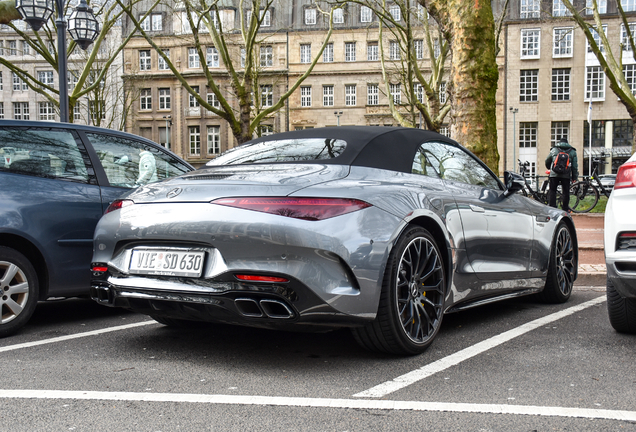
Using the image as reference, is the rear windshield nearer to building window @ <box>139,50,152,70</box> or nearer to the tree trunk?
the tree trunk

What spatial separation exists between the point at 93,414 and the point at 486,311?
3757 mm

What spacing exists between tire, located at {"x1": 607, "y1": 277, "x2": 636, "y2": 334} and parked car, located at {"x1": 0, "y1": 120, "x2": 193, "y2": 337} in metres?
3.82

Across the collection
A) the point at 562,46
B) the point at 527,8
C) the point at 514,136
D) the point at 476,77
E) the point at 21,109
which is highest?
the point at 527,8

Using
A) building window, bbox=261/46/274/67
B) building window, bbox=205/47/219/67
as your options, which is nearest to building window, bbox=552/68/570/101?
building window, bbox=261/46/274/67

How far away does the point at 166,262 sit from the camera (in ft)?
12.2

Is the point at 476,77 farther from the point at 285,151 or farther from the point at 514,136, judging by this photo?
the point at 514,136

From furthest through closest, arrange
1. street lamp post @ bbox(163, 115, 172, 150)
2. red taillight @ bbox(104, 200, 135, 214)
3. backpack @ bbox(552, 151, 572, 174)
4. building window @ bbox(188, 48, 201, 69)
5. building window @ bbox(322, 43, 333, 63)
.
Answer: building window @ bbox(188, 48, 201, 69) → street lamp post @ bbox(163, 115, 172, 150) → building window @ bbox(322, 43, 333, 63) → backpack @ bbox(552, 151, 572, 174) → red taillight @ bbox(104, 200, 135, 214)

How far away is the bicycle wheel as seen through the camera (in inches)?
703

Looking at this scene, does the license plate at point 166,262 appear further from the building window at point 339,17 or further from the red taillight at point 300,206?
the building window at point 339,17

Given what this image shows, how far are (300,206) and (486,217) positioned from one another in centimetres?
190

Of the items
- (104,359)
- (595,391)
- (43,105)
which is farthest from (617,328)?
(43,105)

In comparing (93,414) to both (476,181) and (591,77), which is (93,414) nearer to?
(476,181)

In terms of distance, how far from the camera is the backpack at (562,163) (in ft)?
49.8

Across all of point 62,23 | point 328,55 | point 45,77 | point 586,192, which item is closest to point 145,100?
point 45,77
